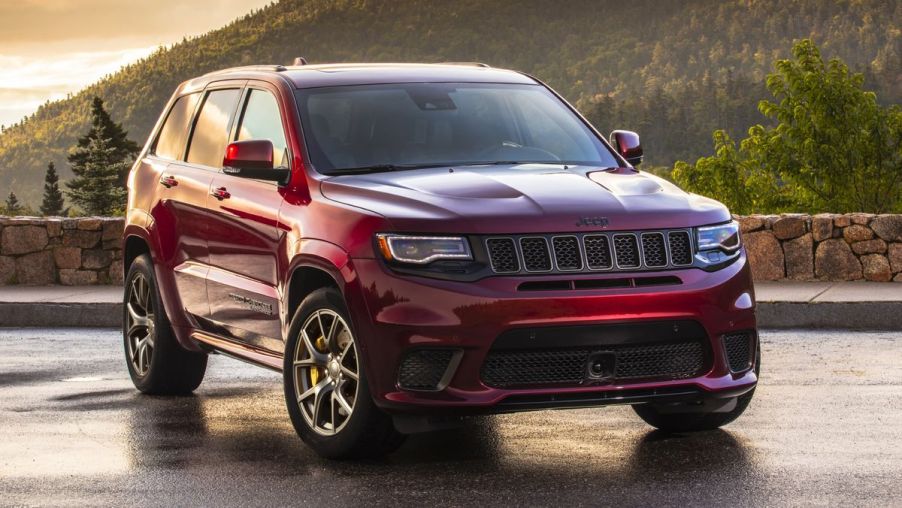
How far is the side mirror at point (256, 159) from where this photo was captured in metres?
7.08

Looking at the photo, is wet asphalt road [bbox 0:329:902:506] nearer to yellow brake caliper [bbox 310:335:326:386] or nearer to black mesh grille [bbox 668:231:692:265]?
yellow brake caliper [bbox 310:335:326:386]

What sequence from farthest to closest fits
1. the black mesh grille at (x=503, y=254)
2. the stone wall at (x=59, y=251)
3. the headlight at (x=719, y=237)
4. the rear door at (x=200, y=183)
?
the stone wall at (x=59, y=251) → the rear door at (x=200, y=183) → the headlight at (x=719, y=237) → the black mesh grille at (x=503, y=254)

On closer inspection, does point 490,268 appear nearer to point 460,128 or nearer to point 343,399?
point 343,399

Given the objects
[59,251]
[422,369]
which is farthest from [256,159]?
[59,251]

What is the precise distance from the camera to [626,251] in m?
6.17

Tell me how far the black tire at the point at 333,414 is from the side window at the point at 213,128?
167 centimetres

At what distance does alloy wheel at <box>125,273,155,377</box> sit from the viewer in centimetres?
895

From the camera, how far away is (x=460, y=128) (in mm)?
7488

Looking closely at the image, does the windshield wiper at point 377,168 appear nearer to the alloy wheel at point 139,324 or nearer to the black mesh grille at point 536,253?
the black mesh grille at point 536,253

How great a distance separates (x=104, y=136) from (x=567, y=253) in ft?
443

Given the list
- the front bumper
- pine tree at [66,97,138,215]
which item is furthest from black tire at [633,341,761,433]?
pine tree at [66,97,138,215]

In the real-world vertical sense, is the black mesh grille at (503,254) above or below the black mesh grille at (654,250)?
above

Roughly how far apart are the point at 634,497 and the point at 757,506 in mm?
467

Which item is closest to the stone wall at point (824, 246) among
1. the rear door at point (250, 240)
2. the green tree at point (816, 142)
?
the rear door at point (250, 240)
